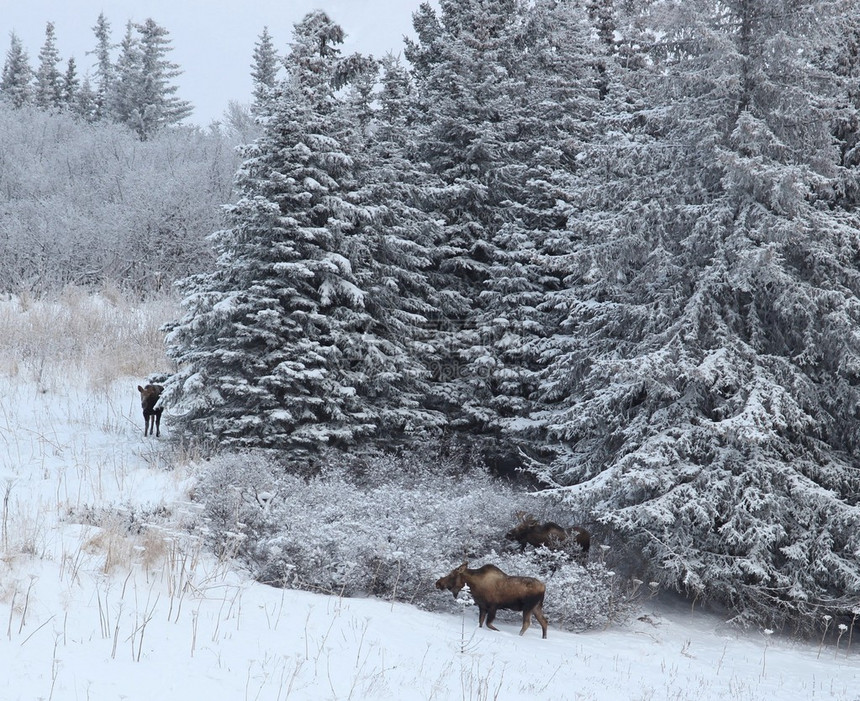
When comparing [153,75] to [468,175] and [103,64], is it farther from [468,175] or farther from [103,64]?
[468,175]

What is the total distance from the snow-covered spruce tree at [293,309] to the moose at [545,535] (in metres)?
3.86

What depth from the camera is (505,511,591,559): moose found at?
9.90 metres

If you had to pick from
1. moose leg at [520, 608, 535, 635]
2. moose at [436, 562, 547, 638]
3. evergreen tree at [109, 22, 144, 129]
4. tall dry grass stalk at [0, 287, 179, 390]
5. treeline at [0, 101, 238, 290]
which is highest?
evergreen tree at [109, 22, 144, 129]

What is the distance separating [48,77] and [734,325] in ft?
200

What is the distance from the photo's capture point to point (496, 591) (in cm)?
782

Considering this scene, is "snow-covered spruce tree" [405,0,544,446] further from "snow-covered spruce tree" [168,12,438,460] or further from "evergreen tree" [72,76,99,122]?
"evergreen tree" [72,76,99,122]

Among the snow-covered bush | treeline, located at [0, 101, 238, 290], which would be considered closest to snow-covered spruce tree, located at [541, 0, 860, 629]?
the snow-covered bush

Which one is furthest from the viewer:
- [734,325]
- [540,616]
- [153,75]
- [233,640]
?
[153,75]

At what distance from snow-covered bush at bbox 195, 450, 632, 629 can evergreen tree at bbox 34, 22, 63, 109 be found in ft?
184

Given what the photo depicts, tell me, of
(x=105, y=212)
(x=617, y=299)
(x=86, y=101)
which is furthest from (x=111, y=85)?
(x=617, y=299)

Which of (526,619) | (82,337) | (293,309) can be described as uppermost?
(293,309)

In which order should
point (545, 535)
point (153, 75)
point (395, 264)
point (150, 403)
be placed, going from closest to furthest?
point (545, 535), point (150, 403), point (395, 264), point (153, 75)

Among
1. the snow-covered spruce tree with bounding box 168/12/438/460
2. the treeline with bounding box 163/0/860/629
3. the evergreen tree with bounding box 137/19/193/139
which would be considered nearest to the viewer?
the treeline with bounding box 163/0/860/629

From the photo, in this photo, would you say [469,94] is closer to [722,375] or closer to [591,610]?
[722,375]
